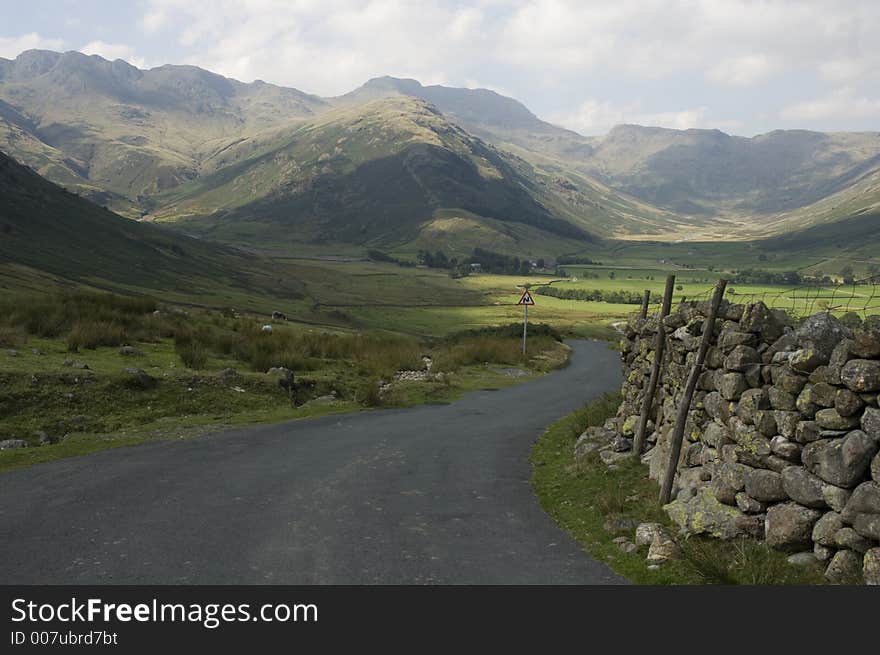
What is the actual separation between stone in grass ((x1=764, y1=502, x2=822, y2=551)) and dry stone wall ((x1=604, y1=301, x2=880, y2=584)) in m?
0.02

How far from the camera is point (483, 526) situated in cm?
1223

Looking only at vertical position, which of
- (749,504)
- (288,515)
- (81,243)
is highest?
(81,243)

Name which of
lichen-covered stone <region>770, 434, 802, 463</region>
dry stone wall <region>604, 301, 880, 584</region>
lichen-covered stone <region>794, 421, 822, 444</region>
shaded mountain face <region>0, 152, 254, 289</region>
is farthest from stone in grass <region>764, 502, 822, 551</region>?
shaded mountain face <region>0, 152, 254, 289</region>

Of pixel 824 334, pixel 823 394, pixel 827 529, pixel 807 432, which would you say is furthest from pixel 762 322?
pixel 827 529

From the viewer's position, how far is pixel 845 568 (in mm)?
8375

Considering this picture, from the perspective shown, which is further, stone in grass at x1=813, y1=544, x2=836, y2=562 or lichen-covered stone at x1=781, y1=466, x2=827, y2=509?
lichen-covered stone at x1=781, y1=466, x2=827, y2=509

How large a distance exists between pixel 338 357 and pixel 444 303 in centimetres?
10613

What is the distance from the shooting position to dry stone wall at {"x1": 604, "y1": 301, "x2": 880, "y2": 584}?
8.49m

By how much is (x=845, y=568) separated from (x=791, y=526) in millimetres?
999

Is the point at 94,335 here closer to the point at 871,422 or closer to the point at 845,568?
the point at 845,568

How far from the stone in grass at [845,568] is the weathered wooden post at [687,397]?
421cm

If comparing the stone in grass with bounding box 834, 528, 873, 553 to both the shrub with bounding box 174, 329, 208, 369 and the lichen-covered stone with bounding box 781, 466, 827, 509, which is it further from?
the shrub with bounding box 174, 329, 208, 369

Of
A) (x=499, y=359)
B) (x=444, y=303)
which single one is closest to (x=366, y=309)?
(x=444, y=303)

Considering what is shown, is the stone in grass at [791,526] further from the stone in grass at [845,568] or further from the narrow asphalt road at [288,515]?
the narrow asphalt road at [288,515]
